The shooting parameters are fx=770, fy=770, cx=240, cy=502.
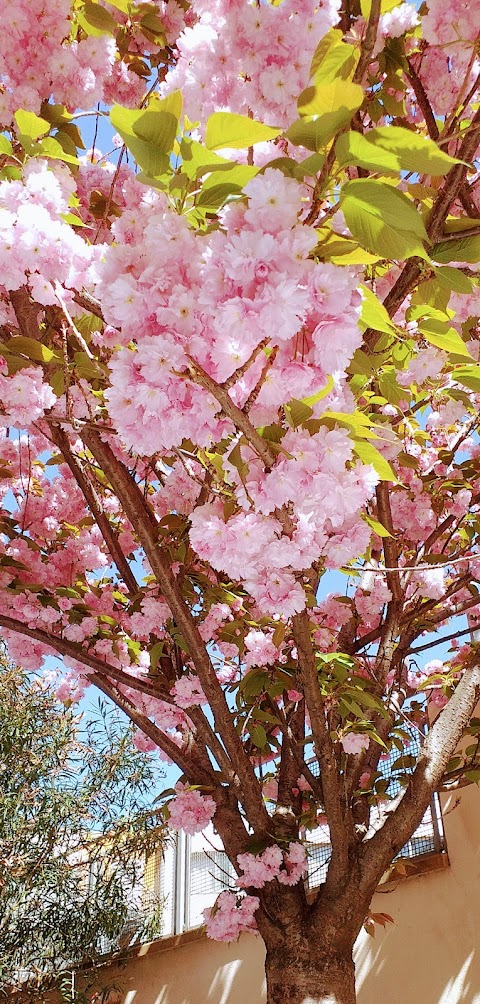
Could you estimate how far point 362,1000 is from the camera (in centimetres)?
370

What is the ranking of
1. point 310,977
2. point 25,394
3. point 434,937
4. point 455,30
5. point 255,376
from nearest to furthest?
point 255,376 < point 455,30 < point 25,394 < point 310,977 < point 434,937

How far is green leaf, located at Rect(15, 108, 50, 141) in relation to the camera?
122 centimetres

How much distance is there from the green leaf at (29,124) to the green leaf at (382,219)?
602 mm

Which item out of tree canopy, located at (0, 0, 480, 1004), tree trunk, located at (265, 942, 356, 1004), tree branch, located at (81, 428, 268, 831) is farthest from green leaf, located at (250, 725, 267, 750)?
tree trunk, located at (265, 942, 356, 1004)

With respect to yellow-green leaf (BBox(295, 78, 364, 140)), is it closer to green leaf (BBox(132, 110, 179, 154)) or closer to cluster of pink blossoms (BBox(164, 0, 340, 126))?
green leaf (BBox(132, 110, 179, 154))

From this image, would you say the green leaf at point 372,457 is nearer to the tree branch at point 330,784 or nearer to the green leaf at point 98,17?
the tree branch at point 330,784

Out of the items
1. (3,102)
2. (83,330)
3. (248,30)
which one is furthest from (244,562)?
(3,102)

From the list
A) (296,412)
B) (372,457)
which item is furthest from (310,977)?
(296,412)

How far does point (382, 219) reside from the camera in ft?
2.93

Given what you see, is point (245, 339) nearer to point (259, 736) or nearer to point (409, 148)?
point (409, 148)

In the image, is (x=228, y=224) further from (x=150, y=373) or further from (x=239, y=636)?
(x=239, y=636)

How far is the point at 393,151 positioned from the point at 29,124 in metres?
0.67

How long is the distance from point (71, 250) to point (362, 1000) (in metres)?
3.81

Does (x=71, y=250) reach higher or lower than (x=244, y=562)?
higher
